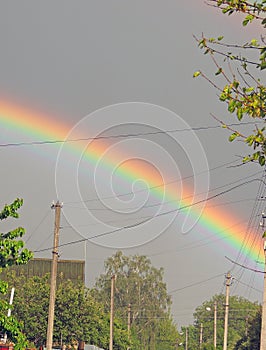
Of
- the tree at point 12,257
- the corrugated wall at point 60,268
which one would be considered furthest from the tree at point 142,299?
the tree at point 12,257

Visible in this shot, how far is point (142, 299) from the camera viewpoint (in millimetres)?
163375

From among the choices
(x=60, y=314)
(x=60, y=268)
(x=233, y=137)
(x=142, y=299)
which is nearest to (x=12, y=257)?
(x=233, y=137)

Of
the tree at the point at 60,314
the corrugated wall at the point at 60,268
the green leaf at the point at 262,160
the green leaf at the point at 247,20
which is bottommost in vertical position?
the green leaf at the point at 262,160

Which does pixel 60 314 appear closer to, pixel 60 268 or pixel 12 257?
pixel 12 257

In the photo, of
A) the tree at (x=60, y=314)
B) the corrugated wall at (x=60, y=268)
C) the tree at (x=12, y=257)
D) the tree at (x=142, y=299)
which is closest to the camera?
the tree at (x=12, y=257)

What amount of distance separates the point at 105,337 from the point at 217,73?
80.5 metres

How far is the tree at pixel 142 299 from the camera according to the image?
162125mm

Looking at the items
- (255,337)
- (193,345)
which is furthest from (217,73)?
(193,345)

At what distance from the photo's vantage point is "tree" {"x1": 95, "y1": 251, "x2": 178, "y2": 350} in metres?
162

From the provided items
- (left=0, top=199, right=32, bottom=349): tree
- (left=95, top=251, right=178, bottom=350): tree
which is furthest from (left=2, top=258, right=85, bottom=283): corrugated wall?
(left=0, top=199, right=32, bottom=349): tree

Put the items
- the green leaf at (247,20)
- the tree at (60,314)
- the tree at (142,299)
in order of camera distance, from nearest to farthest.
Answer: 1. the green leaf at (247,20)
2. the tree at (60,314)
3. the tree at (142,299)

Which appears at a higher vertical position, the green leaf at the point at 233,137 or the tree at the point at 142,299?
the tree at the point at 142,299

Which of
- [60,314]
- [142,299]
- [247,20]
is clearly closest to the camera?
[247,20]

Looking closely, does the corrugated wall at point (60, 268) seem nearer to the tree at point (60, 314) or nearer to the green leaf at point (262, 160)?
the tree at point (60, 314)
